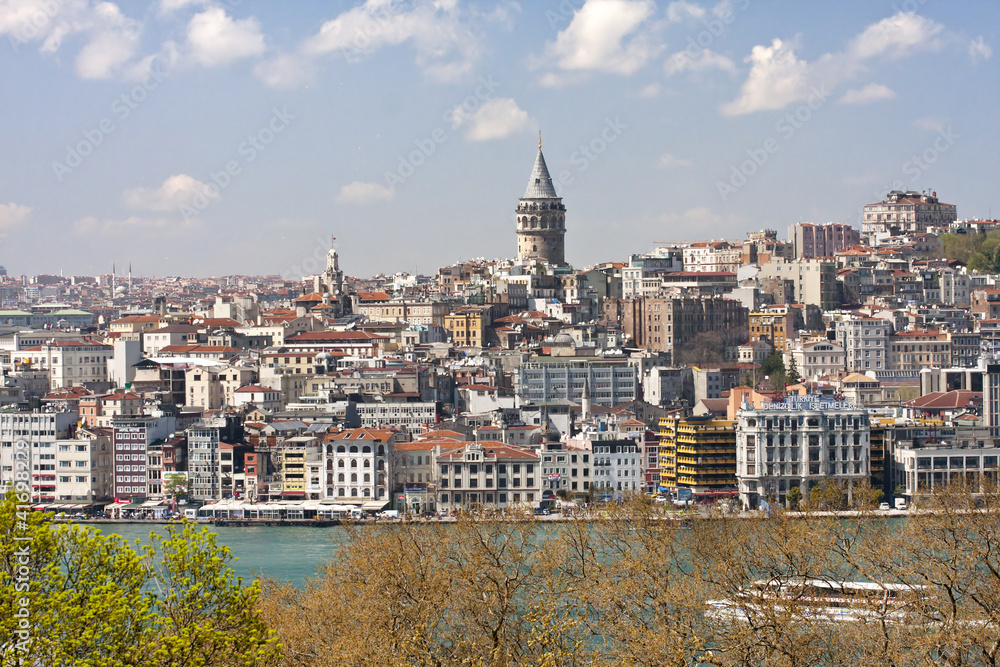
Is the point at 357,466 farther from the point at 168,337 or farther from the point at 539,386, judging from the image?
the point at 168,337

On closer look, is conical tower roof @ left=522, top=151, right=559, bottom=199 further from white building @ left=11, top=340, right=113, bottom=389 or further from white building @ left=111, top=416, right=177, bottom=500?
white building @ left=111, top=416, right=177, bottom=500

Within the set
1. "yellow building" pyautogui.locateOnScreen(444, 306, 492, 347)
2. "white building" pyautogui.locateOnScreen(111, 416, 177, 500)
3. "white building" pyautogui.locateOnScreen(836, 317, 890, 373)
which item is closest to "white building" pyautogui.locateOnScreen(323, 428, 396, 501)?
"white building" pyautogui.locateOnScreen(111, 416, 177, 500)

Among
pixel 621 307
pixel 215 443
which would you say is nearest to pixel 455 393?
pixel 215 443

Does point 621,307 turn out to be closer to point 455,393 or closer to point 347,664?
point 455,393

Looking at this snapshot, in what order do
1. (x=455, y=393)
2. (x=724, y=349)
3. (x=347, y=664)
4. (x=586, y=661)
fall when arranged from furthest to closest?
(x=724, y=349) < (x=455, y=393) < (x=586, y=661) < (x=347, y=664)

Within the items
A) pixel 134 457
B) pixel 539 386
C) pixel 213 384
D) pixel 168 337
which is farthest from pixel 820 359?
pixel 168 337

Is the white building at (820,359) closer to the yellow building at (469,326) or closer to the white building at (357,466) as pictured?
the yellow building at (469,326)
